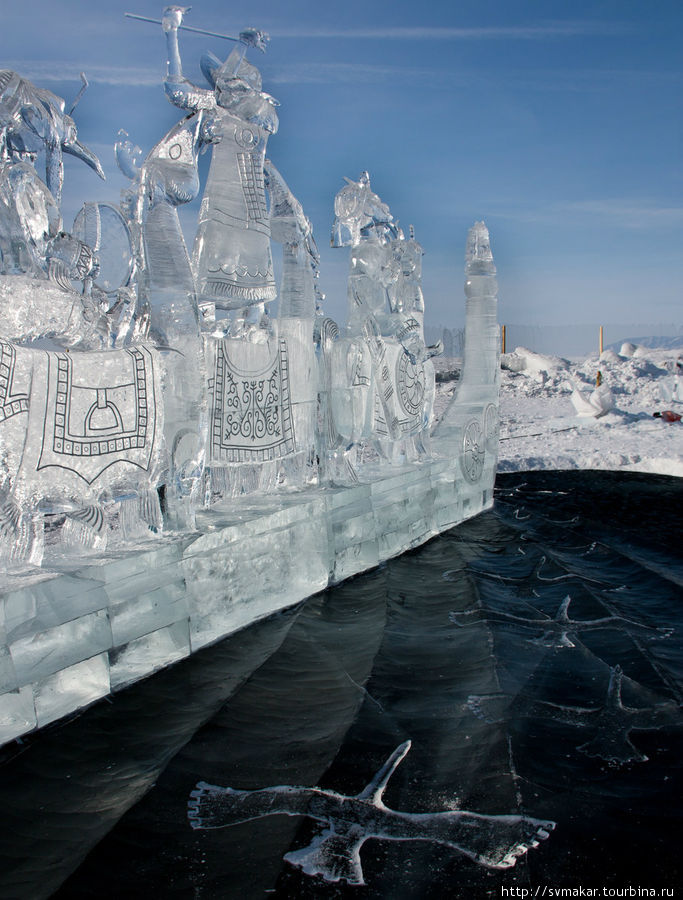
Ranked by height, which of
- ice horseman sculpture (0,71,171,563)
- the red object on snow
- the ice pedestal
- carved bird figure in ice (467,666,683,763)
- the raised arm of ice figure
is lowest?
carved bird figure in ice (467,666,683,763)

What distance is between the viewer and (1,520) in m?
2.47

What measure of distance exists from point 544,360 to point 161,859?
19861 mm

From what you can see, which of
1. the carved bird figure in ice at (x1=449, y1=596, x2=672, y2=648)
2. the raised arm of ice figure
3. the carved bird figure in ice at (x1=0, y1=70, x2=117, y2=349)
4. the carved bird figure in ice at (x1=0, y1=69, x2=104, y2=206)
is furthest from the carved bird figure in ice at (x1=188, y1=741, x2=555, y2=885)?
the raised arm of ice figure

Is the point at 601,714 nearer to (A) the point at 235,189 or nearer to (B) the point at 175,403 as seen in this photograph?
(B) the point at 175,403

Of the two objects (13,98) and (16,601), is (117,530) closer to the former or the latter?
(16,601)

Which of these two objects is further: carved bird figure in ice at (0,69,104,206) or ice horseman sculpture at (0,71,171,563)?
carved bird figure in ice at (0,69,104,206)

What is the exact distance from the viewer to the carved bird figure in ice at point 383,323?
4594mm

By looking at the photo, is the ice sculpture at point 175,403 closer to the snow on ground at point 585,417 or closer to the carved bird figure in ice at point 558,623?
the carved bird figure in ice at point 558,623

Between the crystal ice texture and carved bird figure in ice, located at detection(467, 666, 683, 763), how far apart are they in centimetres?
153

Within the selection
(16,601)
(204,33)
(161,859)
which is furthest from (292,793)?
(204,33)

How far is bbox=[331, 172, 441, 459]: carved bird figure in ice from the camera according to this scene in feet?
15.1

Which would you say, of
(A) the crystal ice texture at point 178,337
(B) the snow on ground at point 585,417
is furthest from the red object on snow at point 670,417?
(A) the crystal ice texture at point 178,337

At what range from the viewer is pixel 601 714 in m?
2.54

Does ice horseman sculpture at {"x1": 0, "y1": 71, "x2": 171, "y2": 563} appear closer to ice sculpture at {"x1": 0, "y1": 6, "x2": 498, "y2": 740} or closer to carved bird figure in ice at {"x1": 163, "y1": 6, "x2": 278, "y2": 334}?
ice sculpture at {"x1": 0, "y1": 6, "x2": 498, "y2": 740}
